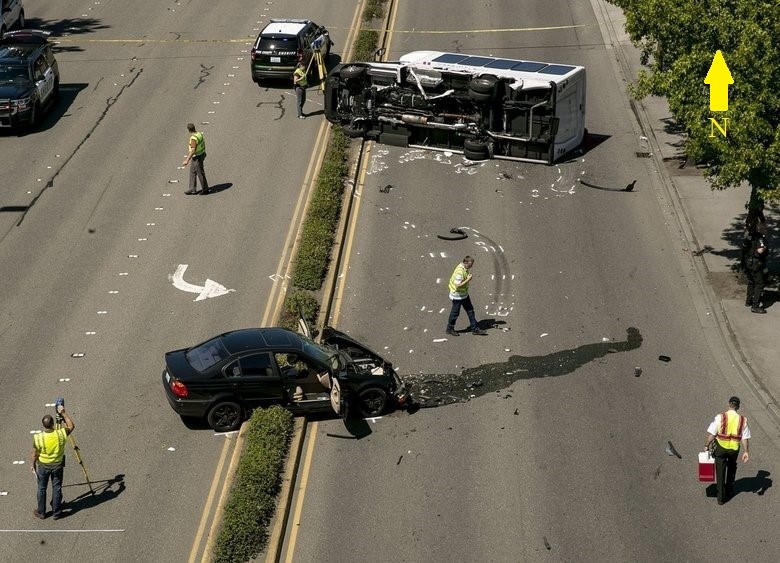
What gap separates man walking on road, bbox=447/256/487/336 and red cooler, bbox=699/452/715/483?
6229 mm

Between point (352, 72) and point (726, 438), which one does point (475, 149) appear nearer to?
point (352, 72)

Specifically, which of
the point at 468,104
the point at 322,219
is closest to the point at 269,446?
the point at 322,219

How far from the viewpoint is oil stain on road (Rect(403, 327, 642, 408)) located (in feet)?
64.4

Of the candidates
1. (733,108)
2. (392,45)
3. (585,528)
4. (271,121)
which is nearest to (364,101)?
(271,121)

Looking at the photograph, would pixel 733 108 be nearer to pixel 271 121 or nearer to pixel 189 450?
pixel 189 450

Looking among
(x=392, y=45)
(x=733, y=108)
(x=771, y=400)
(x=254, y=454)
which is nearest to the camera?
(x=254, y=454)

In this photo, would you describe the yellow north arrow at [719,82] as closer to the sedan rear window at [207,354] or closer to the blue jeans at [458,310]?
the blue jeans at [458,310]

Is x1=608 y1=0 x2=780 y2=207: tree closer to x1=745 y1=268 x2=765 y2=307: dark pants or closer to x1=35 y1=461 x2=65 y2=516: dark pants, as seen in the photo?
x1=745 y1=268 x2=765 y2=307: dark pants

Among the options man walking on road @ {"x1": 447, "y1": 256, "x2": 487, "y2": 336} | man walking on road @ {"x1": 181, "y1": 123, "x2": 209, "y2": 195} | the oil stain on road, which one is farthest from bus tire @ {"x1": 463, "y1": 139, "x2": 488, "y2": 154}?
the oil stain on road

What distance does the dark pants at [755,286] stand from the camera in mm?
22766

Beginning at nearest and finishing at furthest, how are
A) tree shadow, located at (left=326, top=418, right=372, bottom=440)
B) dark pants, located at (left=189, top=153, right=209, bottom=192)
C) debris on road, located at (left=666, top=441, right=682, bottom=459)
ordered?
debris on road, located at (left=666, top=441, right=682, bottom=459), tree shadow, located at (left=326, top=418, right=372, bottom=440), dark pants, located at (left=189, top=153, right=209, bottom=192)

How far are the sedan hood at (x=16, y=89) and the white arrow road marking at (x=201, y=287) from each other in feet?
34.8

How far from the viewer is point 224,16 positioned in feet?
140

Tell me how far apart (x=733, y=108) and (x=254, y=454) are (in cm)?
1167
